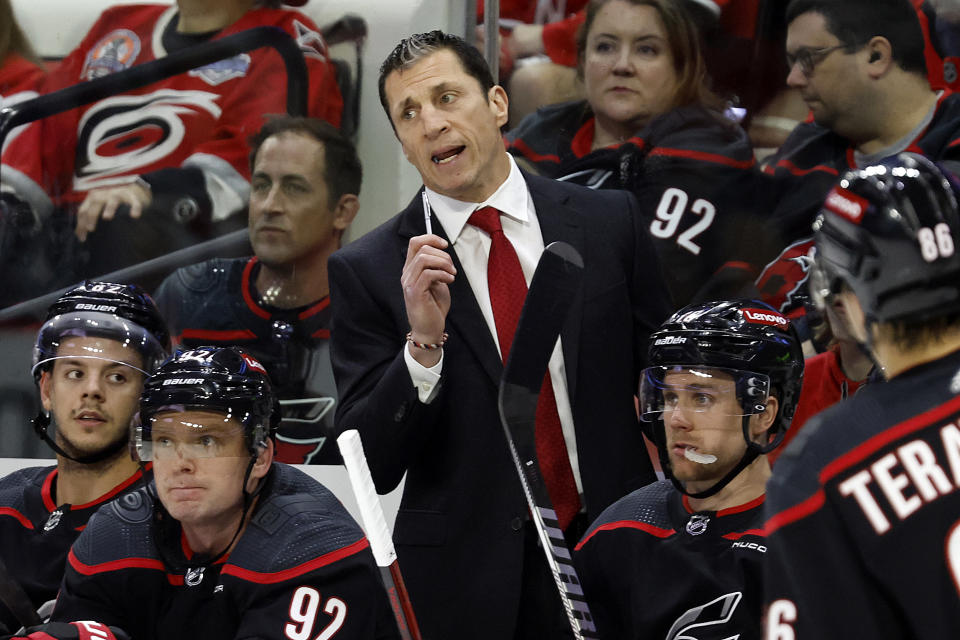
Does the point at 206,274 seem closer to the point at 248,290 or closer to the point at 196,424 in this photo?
the point at 248,290

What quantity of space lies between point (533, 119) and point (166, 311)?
116 cm

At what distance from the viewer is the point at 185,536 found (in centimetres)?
252

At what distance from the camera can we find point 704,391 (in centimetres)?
226

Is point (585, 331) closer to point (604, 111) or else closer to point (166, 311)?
point (604, 111)

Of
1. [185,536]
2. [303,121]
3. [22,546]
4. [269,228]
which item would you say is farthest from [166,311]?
[185,536]

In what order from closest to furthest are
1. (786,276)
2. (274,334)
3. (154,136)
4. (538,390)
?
(538,390)
(786,276)
(274,334)
(154,136)

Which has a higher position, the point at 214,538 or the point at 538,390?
the point at 538,390

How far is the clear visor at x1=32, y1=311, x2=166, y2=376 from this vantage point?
294 centimetres

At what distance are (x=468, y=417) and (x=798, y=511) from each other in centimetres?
106

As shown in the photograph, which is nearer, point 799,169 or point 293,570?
point 293,570

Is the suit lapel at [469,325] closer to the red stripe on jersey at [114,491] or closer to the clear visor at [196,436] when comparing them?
the clear visor at [196,436]

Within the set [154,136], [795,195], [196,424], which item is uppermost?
[154,136]

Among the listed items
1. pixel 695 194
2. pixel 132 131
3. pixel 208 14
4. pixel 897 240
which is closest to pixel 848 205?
pixel 897 240

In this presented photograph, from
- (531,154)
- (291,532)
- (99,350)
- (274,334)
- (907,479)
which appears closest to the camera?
(907,479)
